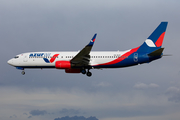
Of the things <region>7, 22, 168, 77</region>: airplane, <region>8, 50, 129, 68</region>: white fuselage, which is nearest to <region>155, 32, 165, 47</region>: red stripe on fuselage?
<region>7, 22, 168, 77</region>: airplane

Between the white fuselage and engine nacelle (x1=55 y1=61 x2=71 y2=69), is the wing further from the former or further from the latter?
the white fuselage

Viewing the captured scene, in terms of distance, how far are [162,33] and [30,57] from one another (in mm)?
23289

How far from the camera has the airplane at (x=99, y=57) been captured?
50.5 meters

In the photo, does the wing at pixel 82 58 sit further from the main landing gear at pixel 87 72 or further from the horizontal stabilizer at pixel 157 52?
the horizontal stabilizer at pixel 157 52

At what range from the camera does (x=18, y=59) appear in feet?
182

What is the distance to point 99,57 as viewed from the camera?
5181cm

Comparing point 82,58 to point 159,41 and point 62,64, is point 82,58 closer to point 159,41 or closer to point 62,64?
point 62,64

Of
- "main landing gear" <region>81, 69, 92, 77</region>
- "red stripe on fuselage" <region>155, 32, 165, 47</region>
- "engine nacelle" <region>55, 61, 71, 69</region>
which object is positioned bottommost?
"main landing gear" <region>81, 69, 92, 77</region>

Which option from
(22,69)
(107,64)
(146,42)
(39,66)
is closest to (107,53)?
(107,64)

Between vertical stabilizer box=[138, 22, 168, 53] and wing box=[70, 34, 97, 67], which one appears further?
vertical stabilizer box=[138, 22, 168, 53]

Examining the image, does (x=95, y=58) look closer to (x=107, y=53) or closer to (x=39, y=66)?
(x=107, y=53)

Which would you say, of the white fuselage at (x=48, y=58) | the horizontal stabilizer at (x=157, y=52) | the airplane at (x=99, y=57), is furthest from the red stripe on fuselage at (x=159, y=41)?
the white fuselage at (x=48, y=58)

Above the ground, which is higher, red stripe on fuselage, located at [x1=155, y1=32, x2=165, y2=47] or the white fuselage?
red stripe on fuselage, located at [x1=155, y1=32, x2=165, y2=47]

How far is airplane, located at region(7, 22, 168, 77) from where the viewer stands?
50.5 metres
